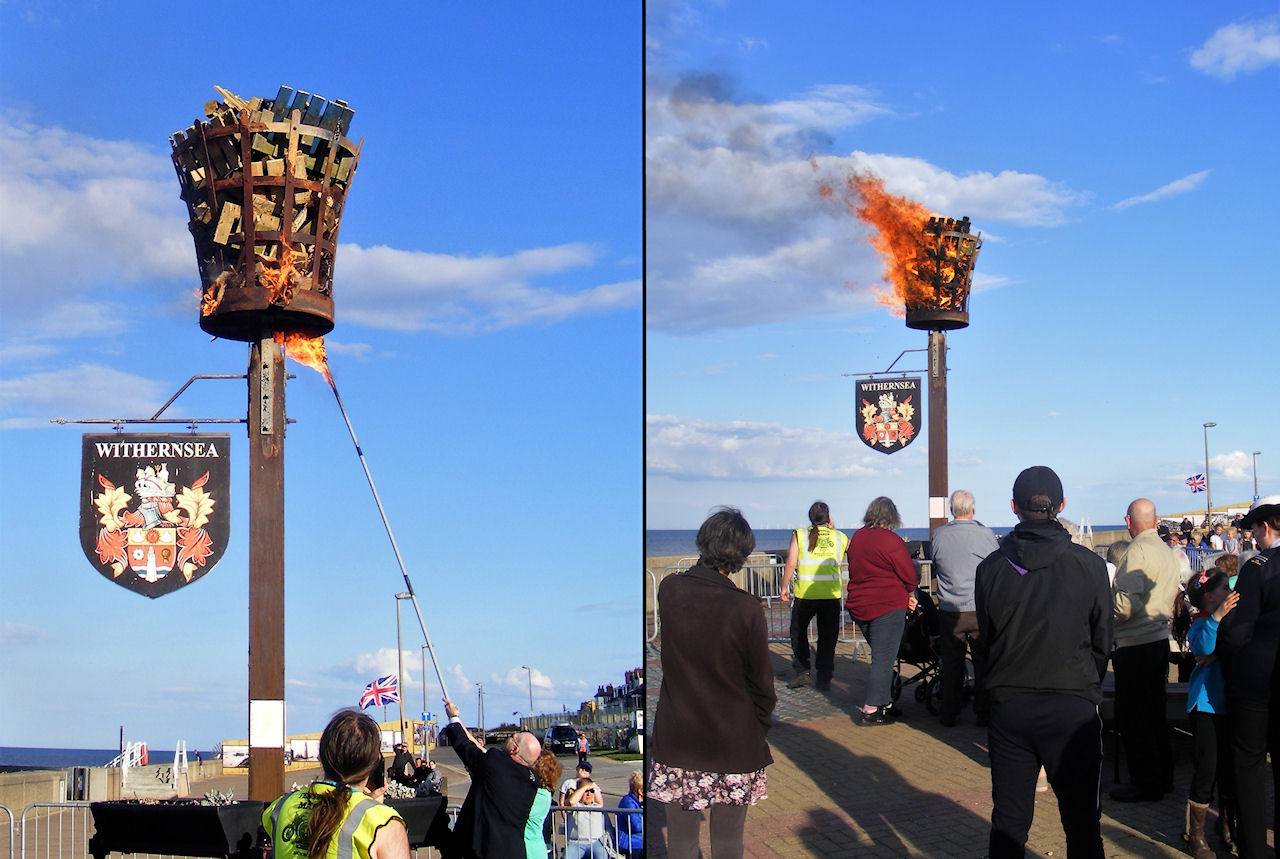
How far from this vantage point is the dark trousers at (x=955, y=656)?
830cm

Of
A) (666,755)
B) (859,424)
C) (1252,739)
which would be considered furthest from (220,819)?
(859,424)

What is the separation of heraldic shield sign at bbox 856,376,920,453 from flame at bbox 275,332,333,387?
320 inches

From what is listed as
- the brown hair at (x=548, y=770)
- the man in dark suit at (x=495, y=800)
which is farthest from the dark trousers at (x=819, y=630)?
the man in dark suit at (x=495, y=800)

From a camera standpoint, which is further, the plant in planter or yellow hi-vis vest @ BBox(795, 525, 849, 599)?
yellow hi-vis vest @ BBox(795, 525, 849, 599)

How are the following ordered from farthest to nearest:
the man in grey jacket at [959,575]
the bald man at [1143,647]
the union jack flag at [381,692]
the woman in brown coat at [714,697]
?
1. the union jack flag at [381,692]
2. the man in grey jacket at [959,575]
3. the bald man at [1143,647]
4. the woman in brown coat at [714,697]

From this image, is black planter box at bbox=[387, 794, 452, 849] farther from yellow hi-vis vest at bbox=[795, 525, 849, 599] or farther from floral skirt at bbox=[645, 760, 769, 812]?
yellow hi-vis vest at bbox=[795, 525, 849, 599]

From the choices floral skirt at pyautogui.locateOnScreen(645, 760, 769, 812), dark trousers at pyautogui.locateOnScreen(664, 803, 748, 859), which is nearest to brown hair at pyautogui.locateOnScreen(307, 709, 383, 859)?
floral skirt at pyautogui.locateOnScreen(645, 760, 769, 812)

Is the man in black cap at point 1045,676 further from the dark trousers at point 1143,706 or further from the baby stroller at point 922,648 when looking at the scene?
the baby stroller at point 922,648

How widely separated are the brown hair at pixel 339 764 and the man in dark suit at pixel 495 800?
1776 mm

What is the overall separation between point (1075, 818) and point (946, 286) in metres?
13.6

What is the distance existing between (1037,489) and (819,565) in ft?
15.4

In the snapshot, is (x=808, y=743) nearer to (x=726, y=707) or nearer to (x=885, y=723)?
(x=885, y=723)

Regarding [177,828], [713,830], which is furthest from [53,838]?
[713,830]

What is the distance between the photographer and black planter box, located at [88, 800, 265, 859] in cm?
554
